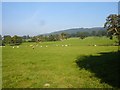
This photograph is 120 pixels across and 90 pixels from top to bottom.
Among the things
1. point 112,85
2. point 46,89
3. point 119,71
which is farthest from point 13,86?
point 119,71

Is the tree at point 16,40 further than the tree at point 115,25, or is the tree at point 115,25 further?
the tree at point 16,40

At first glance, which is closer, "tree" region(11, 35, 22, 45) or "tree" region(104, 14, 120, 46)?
"tree" region(104, 14, 120, 46)

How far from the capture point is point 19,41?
452ft

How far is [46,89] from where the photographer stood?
13.2 m

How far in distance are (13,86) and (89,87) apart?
556 cm

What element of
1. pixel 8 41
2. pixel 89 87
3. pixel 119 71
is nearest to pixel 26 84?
pixel 89 87

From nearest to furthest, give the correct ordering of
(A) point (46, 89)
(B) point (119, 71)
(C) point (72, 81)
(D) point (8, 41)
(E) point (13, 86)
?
(A) point (46, 89), (E) point (13, 86), (C) point (72, 81), (B) point (119, 71), (D) point (8, 41)

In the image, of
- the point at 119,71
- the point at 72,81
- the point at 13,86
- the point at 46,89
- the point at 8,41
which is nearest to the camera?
the point at 46,89

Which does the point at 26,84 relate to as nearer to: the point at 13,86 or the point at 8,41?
the point at 13,86

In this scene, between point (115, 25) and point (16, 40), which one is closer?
point (115, 25)

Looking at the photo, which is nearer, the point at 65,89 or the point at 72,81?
the point at 65,89

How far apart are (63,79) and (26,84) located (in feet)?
10.7

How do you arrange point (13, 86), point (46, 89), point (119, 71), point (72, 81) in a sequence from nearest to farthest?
1. point (46, 89)
2. point (13, 86)
3. point (72, 81)
4. point (119, 71)

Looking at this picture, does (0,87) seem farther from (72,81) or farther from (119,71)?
(119,71)
